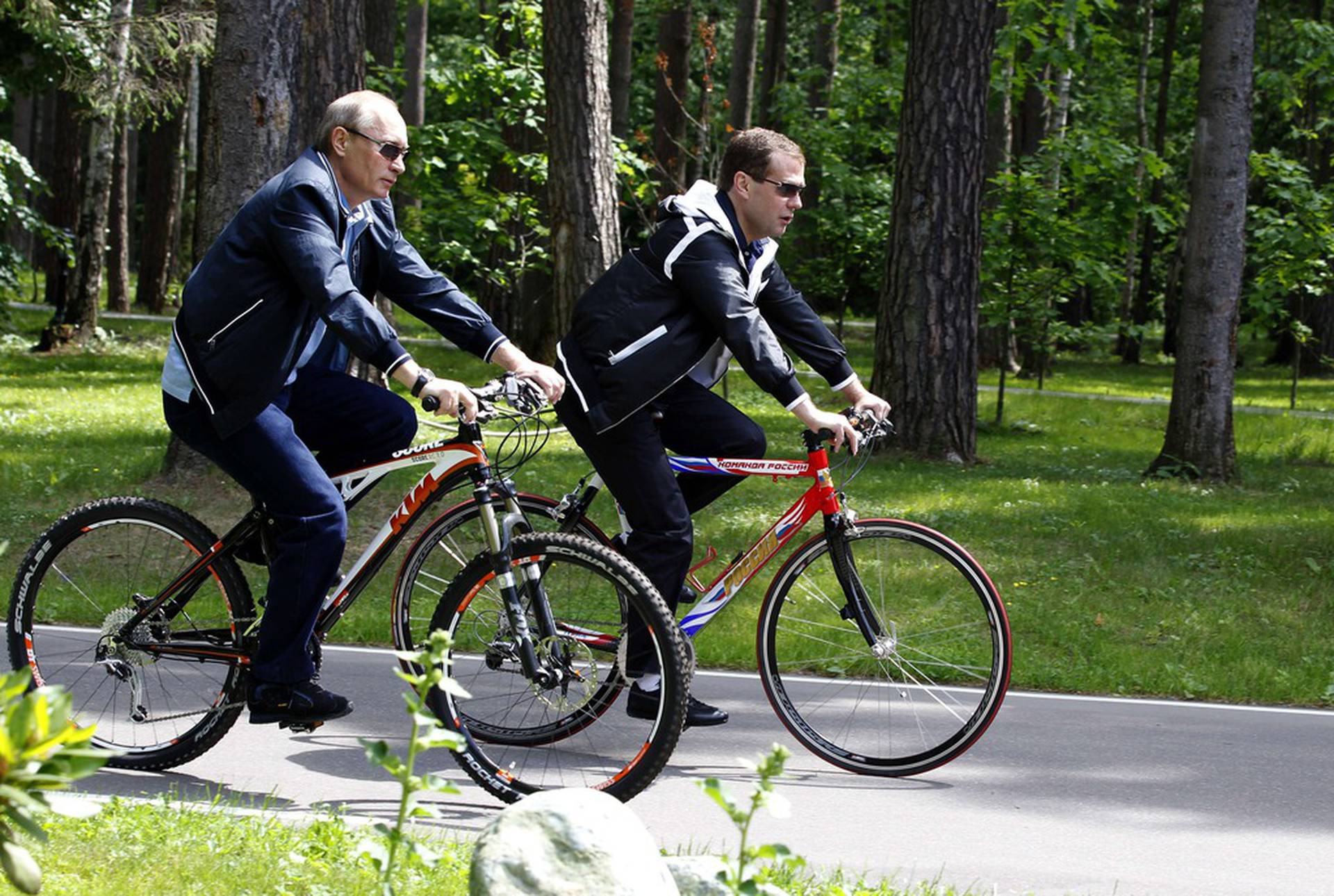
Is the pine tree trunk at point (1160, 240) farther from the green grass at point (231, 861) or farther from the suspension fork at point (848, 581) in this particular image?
the green grass at point (231, 861)

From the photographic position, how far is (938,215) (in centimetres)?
1278

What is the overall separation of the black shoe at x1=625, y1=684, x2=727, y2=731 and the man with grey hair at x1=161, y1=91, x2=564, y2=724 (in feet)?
3.08

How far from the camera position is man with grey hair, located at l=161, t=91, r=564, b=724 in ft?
15.9

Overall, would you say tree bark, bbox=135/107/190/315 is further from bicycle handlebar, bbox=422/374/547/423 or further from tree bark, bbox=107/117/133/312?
bicycle handlebar, bbox=422/374/547/423

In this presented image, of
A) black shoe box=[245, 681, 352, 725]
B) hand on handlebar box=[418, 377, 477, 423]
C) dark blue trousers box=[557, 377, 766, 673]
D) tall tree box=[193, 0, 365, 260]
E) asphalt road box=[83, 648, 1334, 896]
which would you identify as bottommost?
asphalt road box=[83, 648, 1334, 896]

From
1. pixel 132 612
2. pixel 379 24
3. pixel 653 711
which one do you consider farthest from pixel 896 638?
pixel 379 24

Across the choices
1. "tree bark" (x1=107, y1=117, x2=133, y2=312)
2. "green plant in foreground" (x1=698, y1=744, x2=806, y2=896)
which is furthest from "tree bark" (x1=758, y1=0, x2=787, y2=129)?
"green plant in foreground" (x1=698, y1=744, x2=806, y2=896)

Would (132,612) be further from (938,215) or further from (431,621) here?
(938,215)

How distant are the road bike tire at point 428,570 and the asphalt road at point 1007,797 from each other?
50cm

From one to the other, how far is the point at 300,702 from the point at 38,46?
18.0 metres

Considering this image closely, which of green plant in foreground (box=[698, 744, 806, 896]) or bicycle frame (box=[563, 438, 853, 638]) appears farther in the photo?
bicycle frame (box=[563, 438, 853, 638])

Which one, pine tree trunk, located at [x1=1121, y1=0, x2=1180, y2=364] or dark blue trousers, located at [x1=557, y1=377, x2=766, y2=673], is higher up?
pine tree trunk, located at [x1=1121, y1=0, x2=1180, y2=364]

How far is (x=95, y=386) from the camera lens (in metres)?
18.5

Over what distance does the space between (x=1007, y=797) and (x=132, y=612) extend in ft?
10.3
